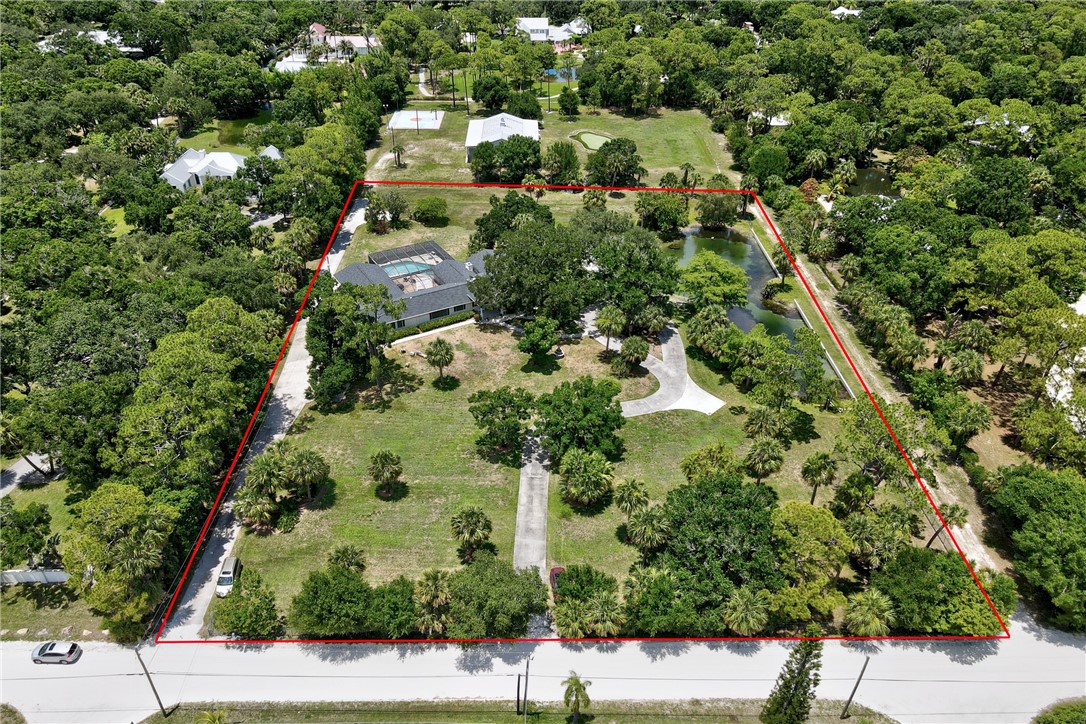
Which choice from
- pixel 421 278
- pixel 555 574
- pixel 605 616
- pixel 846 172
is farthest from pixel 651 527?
pixel 846 172

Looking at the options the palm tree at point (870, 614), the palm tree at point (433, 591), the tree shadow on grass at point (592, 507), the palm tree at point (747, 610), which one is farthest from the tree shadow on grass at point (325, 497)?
the palm tree at point (870, 614)

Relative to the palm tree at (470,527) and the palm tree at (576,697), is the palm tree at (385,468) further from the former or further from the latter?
the palm tree at (576,697)

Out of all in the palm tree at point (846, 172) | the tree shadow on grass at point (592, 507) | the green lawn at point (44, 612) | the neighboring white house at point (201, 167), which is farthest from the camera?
the palm tree at point (846, 172)

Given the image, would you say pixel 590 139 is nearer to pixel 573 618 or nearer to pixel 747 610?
pixel 573 618

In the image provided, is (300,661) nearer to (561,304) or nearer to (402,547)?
(402,547)

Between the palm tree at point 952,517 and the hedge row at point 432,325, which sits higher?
the palm tree at point 952,517
